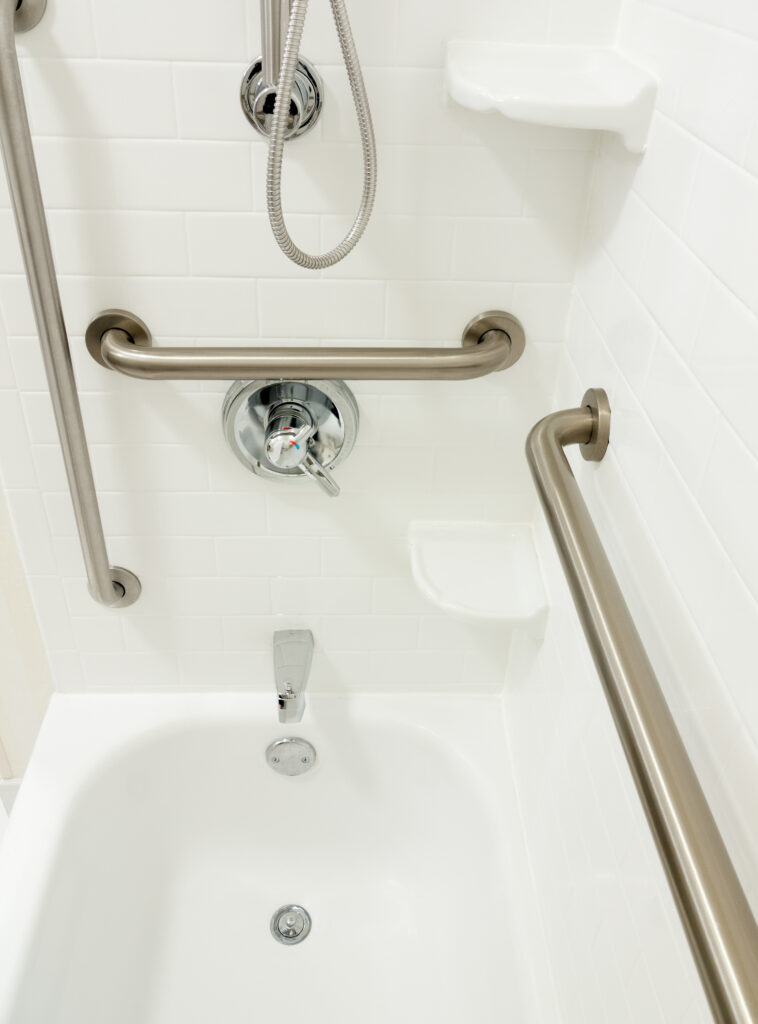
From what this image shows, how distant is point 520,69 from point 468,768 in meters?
0.96

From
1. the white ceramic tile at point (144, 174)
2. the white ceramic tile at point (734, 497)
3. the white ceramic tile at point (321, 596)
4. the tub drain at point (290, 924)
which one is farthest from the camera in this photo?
the tub drain at point (290, 924)

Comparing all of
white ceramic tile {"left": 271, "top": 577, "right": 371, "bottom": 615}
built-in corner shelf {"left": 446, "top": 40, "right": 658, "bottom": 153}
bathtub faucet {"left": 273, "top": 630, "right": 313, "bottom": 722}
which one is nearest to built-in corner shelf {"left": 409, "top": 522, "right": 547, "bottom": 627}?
white ceramic tile {"left": 271, "top": 577, "right": 371, "bottom": 615}

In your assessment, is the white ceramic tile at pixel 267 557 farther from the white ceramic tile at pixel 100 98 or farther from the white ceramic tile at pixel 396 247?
the white ceramic tile at pixel 100 98

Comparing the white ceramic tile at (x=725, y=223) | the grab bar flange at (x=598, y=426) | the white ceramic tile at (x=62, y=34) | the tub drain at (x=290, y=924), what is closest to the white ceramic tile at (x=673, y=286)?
the white ceramic tile at (x=725, y=223)

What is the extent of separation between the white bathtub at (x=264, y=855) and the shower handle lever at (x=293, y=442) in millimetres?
485

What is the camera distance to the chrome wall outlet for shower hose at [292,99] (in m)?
0.89

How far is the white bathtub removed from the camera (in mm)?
1209

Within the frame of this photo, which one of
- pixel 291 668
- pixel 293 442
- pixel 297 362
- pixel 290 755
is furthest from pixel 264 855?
pixel 297 362

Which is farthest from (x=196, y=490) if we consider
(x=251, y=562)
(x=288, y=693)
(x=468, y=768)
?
(x=468, y=768)

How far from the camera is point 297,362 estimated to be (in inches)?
38.9

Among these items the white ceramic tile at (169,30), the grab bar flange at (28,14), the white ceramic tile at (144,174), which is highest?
the grab bar flange at (28,14)

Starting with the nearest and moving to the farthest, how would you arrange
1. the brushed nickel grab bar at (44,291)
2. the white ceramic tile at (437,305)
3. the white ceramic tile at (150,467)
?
1. the brushed nickel grab bar at (44,291)
2. the white ceramic tile at (437,305)
3. the white ceramic tile at (150,467)

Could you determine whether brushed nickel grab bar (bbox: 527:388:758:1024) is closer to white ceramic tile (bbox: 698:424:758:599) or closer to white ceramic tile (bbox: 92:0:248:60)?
white ceramic tile (bbox: 698:424:758:599)

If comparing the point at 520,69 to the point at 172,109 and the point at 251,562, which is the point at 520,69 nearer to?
the point at 172,109
